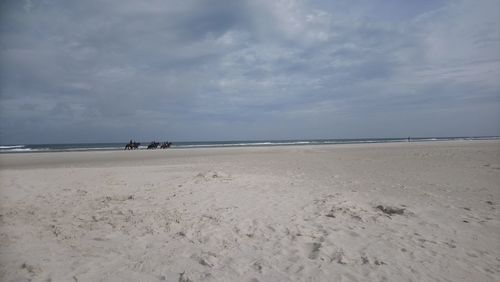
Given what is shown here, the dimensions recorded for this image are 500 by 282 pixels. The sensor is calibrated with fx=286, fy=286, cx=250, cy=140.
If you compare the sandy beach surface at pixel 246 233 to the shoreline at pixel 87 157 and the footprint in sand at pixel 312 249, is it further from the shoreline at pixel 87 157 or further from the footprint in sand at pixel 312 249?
the shoreline at pixel 87 157

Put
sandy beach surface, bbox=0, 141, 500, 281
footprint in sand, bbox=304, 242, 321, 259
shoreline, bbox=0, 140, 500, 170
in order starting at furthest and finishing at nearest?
shoreline, bbox=0, 140, 500, 170 < footprint in sand, bbox=304, 242, 321, 259 < sandy beach surface, bbox=0, 141, 500, 281

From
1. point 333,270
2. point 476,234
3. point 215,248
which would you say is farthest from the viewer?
point 476,234

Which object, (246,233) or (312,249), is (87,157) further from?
(312,249)

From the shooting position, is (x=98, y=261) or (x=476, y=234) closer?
(x=98, y=261)

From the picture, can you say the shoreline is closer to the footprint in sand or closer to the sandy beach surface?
the sandy beach surface

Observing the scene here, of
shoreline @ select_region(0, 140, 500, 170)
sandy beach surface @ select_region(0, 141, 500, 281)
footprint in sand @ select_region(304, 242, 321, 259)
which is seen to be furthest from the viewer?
shoreline @ select_region(0, 140, 500, 170)

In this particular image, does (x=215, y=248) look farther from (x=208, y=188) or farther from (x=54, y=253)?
(x=208, y=188)

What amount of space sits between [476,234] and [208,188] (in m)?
6.64

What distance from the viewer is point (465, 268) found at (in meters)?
4.17

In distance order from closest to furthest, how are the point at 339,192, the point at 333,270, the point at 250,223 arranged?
the point at 333,270, the point at 250,223, the point at 339,192

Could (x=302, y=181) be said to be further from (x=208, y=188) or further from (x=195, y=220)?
(x=195, y=220)

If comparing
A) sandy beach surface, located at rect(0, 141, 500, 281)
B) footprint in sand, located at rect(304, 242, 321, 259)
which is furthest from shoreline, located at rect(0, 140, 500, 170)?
footprint in sand, located at rect(304, 242, 321, 259)

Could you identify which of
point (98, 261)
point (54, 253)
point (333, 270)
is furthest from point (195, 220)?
point (333, 270)

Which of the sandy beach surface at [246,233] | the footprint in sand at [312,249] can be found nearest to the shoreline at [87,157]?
the sandy beach surface at [246,233]
